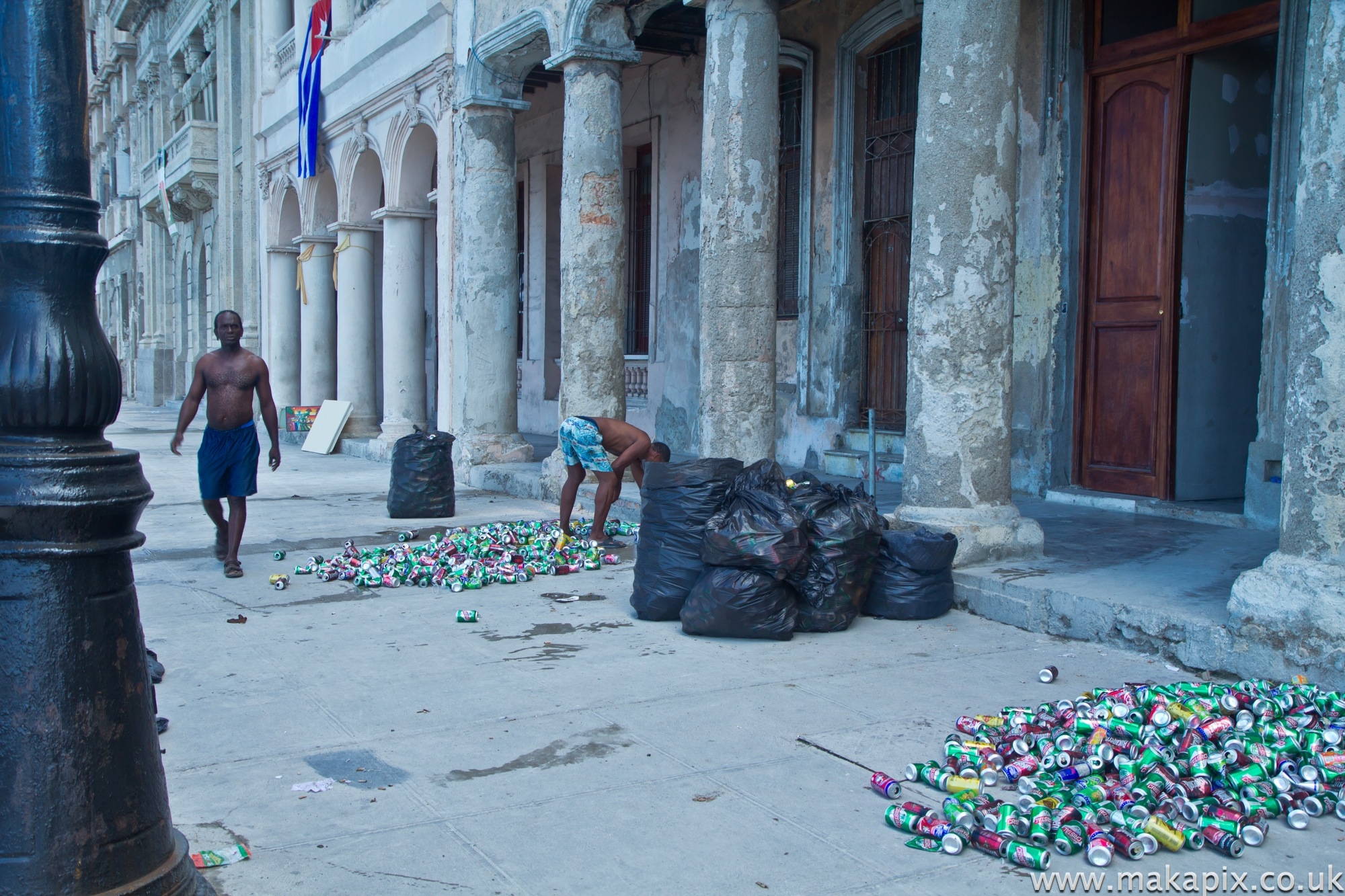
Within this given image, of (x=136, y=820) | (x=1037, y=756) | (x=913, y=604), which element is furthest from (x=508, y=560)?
(x=136, y=820)

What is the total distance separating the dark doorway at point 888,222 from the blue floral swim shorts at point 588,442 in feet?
11.5

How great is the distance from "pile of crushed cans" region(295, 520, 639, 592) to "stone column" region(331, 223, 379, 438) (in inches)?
345

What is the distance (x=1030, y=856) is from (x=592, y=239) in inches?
313

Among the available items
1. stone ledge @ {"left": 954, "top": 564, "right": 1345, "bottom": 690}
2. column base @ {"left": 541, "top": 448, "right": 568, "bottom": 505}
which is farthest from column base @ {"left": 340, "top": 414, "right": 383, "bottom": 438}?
stone ledge @ {"left": 954, "top": 564, "right": 1345, "bottom": 690}

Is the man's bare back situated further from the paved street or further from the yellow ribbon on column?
the yellow ribbon on column

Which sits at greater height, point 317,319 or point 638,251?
point 638,251

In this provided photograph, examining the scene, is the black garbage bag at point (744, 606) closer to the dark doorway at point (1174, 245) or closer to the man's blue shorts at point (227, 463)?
the man's blue shorts at point (227, 463)

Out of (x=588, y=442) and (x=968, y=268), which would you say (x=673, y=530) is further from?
(x=588, y=442)

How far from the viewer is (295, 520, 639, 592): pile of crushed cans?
718 centimetres

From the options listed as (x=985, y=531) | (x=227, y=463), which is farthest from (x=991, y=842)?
(x=227, y=463)

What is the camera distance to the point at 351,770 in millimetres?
3820

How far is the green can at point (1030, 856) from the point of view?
3098mm

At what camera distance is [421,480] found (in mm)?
10016

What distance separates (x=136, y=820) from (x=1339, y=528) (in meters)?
4.40
